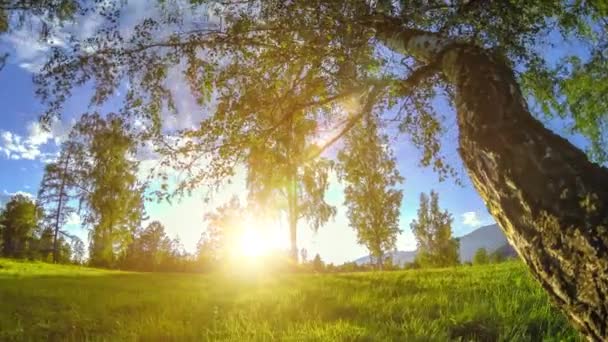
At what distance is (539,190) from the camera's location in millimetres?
2465

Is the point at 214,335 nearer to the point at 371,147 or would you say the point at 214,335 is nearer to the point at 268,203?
the point at 268,203

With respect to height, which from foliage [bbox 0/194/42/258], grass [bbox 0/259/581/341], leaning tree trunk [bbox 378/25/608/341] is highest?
foliage [bbox 0/194/42/258]

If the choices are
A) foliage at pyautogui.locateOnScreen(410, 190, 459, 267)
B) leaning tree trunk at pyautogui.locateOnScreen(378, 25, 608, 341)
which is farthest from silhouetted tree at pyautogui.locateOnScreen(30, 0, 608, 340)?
foliage at pyautogui.locateOnScreen(410, 190, 459, 267)

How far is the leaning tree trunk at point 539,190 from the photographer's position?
218 centimetres

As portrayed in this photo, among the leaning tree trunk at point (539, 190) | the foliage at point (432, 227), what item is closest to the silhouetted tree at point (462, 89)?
the leaning tree trunk at point (539, 190)

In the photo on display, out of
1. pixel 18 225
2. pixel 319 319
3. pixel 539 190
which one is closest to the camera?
pixel 539 190

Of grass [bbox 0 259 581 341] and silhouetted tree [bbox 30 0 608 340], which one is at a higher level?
silhouetted tree [bbox 30 0 608 340]

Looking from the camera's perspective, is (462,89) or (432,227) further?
(432,227)

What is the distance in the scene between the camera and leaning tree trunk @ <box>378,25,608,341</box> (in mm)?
2184

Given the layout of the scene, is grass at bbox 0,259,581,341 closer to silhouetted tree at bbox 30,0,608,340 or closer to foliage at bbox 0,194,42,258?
silhouetted tree at bbox 30,0,608,340

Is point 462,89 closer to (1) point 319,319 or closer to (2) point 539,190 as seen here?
(2) point 539,190

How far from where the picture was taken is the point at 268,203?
8023 millimetres

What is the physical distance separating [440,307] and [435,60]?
439 centimetres

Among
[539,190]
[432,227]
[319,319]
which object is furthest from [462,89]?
[432,227]
